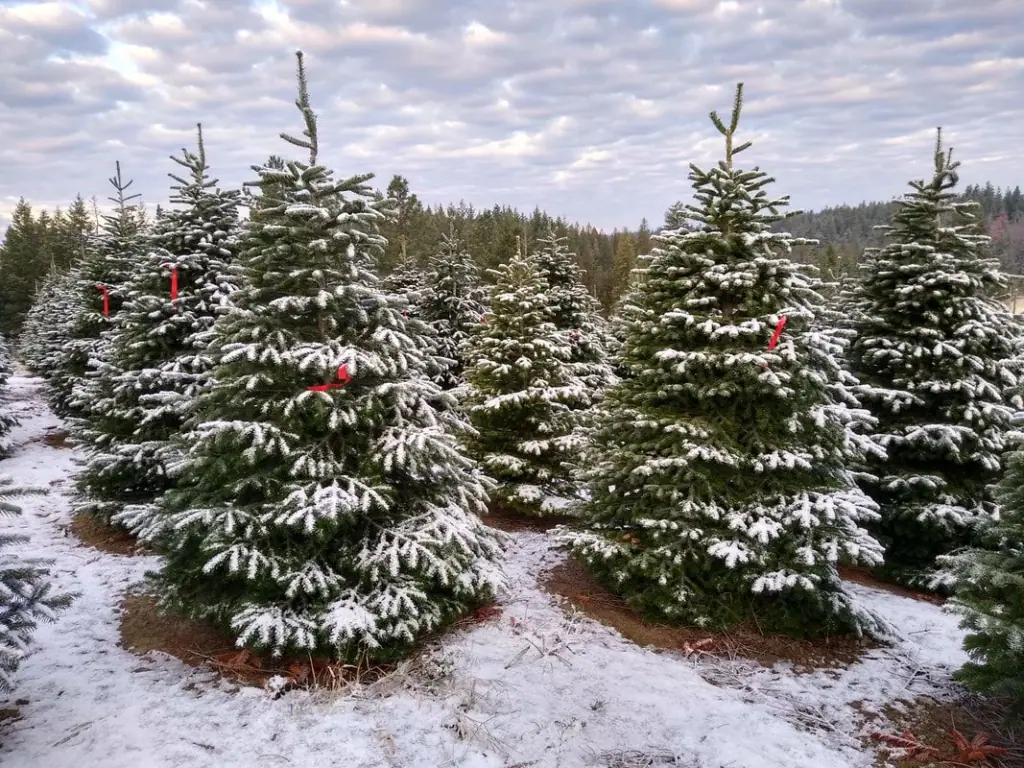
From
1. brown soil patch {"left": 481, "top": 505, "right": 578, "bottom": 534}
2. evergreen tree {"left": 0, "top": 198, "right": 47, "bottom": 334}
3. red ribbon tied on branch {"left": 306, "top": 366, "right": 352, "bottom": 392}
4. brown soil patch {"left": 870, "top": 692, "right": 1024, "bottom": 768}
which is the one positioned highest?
evergreen tree {"left": 0, "top": 198, "right": 47, "bottom": 334}

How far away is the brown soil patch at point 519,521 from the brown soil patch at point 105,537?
5913 mm

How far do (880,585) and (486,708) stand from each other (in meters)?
7.69

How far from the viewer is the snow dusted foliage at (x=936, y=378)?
31.5ft

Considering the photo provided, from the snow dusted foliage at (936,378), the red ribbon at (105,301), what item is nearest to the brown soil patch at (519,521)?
the snow dusted foliage at (936,378)

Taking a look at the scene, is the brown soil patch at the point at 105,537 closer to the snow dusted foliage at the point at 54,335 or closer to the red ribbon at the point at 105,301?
the red ribbon at the point at 105,301

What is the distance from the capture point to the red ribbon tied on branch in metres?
6.10

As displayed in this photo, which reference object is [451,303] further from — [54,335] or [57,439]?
[54,335]

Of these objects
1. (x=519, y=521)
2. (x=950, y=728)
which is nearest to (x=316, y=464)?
(x=950, y=728)

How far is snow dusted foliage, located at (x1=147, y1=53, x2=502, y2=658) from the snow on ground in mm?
569

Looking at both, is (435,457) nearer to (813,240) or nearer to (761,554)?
(761,554)

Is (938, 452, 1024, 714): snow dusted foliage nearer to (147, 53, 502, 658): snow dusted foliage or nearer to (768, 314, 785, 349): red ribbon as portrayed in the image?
(768, 314, 785, 349): red ribbon

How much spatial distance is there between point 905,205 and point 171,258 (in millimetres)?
11877

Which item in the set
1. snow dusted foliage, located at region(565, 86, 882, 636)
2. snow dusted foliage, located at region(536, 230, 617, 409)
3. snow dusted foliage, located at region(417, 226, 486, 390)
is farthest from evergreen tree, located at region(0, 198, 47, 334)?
snow dusted foliage, located at region(565, 86, 882, 636)

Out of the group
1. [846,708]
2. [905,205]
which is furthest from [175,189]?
[905,205]
